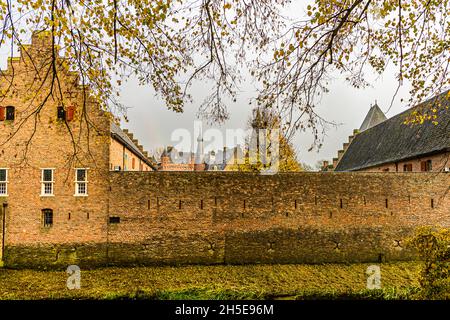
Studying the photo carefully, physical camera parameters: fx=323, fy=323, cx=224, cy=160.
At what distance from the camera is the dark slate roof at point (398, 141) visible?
1834cm

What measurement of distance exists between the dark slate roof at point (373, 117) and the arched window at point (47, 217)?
3045 cm

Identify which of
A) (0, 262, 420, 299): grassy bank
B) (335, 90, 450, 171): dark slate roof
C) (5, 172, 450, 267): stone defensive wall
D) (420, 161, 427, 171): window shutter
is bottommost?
(0, 262, 420, 299): grassy bank

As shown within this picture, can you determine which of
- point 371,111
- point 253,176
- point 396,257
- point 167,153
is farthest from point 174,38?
point 167,153

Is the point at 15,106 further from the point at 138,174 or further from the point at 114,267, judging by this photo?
the point at 114,267

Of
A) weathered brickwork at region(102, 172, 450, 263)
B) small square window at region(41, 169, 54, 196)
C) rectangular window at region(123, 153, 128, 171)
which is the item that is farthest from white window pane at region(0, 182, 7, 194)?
rectangular window at region(123, 153, 128, 171)

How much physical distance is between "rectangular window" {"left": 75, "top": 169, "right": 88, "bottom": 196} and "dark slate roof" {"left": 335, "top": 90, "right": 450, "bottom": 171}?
16206 millimetres

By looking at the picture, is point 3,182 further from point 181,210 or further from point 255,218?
point 255,218

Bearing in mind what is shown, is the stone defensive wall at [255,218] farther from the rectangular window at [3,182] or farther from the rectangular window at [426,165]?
the rectangular window at [426,165]

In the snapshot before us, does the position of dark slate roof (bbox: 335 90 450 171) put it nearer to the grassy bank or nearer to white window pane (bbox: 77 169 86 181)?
the grassy bank

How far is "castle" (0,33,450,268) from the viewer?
15070mm

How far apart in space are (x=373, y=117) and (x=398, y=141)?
1255 centimetres

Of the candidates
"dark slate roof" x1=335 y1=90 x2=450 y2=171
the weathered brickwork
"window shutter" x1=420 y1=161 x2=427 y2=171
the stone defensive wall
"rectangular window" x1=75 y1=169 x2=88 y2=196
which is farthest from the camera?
"window shutter" x1=420 y1=161 x2=427 y2=171

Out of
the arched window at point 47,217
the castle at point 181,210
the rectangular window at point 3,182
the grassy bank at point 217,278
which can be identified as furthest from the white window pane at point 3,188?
the grassy bank at point 217,278
